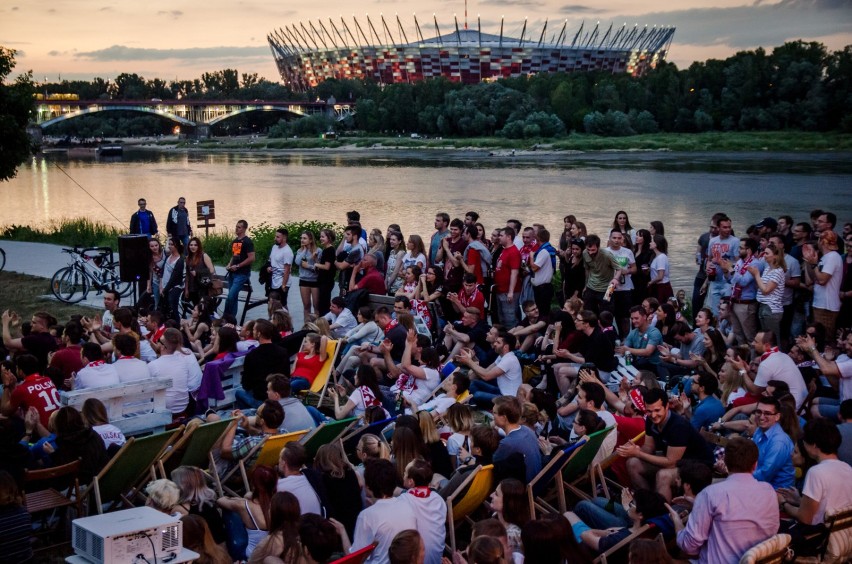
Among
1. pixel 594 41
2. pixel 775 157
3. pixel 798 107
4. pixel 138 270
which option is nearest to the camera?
pixel 138 270

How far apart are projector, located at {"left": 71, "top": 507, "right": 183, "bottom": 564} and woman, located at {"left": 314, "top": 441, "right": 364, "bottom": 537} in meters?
1.19

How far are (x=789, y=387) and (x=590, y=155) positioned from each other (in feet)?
228

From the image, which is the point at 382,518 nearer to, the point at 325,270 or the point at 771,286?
the point at 771,286

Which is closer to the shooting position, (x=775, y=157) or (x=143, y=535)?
(x=143, y=535)

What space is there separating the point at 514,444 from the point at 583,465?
Answer: 2.03ft

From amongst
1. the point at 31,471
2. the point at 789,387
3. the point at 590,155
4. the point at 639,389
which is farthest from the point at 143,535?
the point at 590,155

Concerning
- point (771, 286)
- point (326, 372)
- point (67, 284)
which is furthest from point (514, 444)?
point (67, 284)

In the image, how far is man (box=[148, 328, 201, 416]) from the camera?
24.8 feet

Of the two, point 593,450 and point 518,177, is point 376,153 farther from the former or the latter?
point 593,450

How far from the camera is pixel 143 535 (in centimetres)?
429

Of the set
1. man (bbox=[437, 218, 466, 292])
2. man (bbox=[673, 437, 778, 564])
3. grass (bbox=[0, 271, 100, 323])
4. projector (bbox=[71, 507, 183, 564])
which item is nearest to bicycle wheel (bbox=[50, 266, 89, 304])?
grass (bbox=[0, 271, 100, 323])

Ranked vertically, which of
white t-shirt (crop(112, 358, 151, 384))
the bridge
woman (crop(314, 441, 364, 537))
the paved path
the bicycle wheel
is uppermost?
the bridge

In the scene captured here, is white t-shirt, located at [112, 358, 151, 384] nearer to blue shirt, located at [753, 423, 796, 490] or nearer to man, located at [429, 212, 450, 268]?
blue shirt, located at [753, 423, 796, 490]

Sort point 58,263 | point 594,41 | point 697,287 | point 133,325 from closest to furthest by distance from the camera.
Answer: point 133,325 < point 697,287 < point 58,263 < point 594,41
